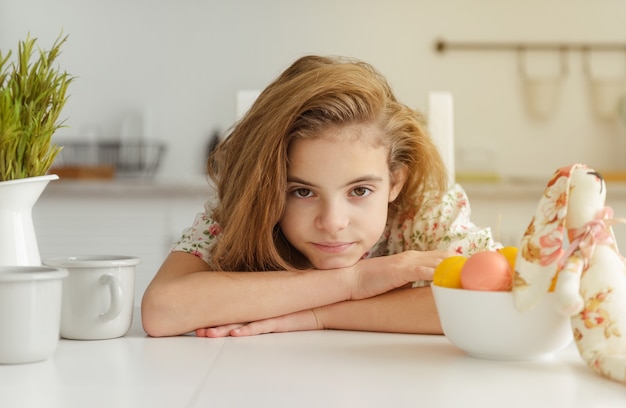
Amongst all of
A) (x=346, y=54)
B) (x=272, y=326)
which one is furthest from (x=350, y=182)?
(x=346, y=54)

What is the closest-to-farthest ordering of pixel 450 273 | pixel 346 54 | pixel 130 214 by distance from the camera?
pixel 450 273 → pixel 130 214 → pixel 346 54

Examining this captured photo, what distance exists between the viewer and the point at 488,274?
0.89 m

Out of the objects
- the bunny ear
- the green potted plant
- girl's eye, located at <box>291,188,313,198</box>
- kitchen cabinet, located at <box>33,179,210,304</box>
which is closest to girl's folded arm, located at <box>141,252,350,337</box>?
girl's eye, located at <box>291,188,313,198</box>

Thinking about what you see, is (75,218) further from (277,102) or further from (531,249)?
(531,249)

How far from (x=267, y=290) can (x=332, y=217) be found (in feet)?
0.47

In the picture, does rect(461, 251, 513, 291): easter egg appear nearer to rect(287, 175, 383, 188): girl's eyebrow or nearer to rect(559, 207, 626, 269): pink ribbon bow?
rect(559, 207, 626, 269): pink ribbon bow

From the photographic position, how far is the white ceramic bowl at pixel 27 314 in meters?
0.84

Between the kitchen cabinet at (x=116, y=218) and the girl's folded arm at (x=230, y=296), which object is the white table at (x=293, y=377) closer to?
the girl's folded arm at (x=230, y=296)

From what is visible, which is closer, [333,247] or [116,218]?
[333,247]

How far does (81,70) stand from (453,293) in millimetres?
3010

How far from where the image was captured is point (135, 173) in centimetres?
351

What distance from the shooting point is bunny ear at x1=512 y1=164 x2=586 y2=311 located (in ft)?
2.83

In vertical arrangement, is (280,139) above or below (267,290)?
above

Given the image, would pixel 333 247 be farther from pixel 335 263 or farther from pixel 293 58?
pixel 293 58
